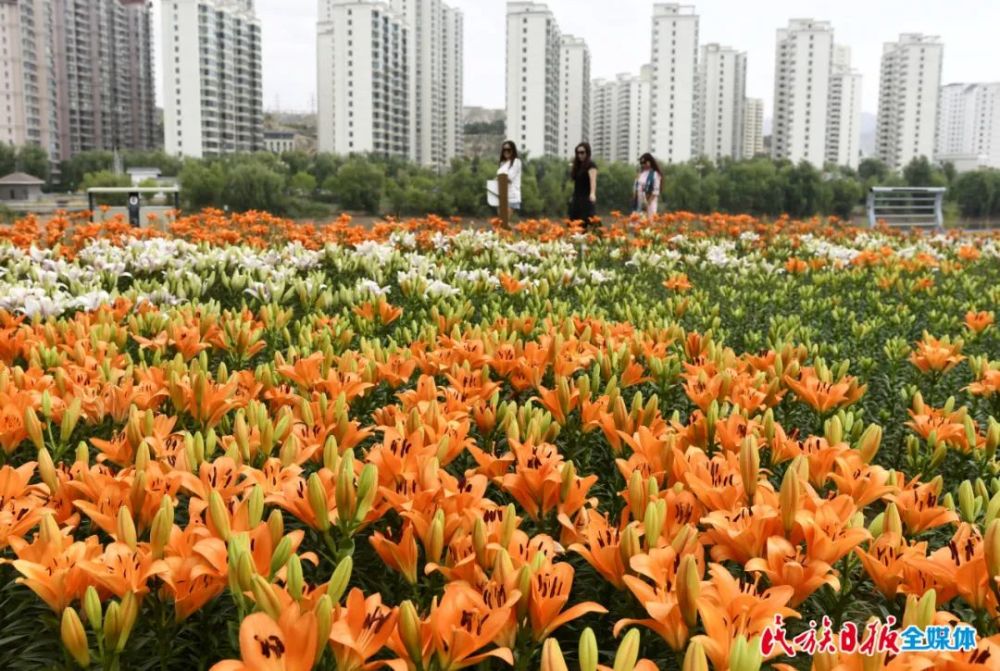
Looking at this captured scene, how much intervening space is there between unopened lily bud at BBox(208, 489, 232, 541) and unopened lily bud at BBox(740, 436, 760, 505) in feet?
3.29

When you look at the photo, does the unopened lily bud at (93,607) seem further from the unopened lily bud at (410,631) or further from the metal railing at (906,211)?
the metal railing at (906,211)

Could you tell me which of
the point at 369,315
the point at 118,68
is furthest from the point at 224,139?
the point at 369,315

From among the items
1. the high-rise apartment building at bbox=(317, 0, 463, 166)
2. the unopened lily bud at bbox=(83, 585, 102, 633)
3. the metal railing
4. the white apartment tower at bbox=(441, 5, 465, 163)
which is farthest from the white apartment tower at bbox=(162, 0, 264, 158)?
the unopened lily bud at bbox=(83, 585, 102, 633)

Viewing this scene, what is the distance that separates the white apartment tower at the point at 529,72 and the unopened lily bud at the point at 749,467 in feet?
305

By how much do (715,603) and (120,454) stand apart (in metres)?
1.34

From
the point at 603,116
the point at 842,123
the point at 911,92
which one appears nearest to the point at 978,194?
the point at 842,123

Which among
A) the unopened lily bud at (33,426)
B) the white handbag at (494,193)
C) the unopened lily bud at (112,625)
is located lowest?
the unopened lily bud at (112,625)

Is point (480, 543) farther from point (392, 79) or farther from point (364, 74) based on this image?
point (392, 79)

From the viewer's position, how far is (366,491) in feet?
5.14

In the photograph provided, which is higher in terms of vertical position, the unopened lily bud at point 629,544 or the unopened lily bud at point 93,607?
the unopened lily bud at point 629,544

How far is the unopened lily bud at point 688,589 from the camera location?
1.26 m

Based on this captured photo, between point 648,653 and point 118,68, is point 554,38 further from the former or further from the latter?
point 648,653

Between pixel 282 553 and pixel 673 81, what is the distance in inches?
3934

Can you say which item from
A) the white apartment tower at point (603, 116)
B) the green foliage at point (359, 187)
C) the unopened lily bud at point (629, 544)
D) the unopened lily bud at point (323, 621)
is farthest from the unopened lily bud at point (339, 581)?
the white apartment tower at point (603, 116)
